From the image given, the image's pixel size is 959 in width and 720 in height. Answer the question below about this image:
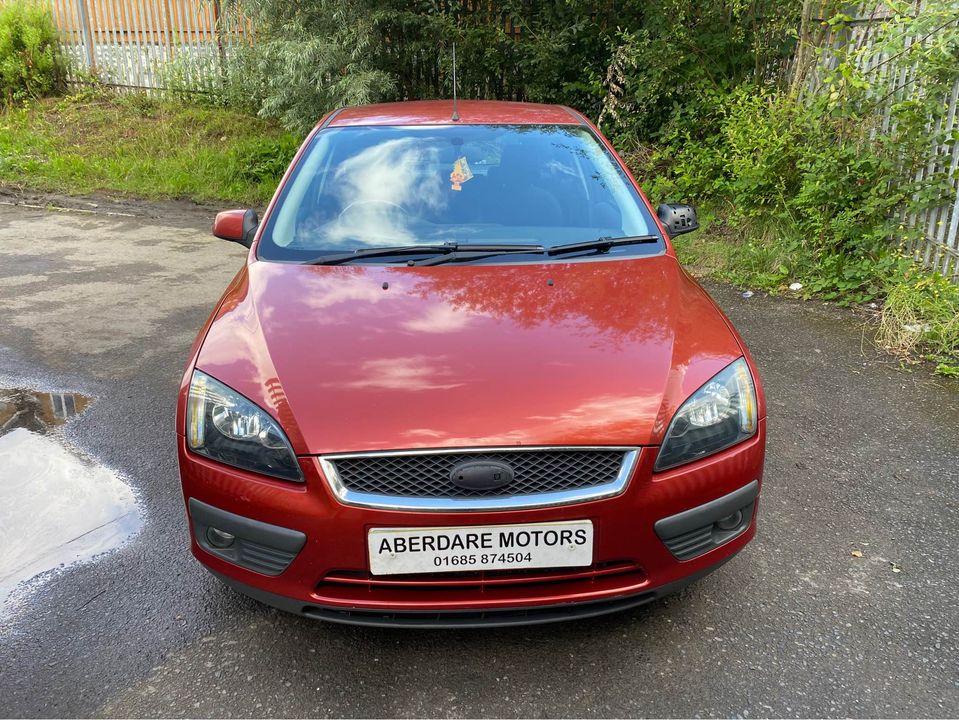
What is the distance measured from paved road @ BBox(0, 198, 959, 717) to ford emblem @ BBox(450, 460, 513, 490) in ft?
2.06

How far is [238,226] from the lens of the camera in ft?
10.9

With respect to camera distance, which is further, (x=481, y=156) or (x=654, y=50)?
(x=654, y=50)

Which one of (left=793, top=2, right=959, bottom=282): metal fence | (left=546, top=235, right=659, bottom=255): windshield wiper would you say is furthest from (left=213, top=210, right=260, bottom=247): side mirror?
(left=793, top=2, right=959, bottom=282): metal fence

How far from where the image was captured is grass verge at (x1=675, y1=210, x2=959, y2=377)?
472 cm

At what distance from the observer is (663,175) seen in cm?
791

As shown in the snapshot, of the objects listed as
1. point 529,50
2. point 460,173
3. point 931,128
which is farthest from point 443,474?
point 529,50

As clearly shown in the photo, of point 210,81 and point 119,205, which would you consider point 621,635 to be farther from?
point 210,81

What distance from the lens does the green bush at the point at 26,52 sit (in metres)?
11.6

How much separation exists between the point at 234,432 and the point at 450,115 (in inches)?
81.4

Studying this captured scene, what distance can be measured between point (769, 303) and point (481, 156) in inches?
128

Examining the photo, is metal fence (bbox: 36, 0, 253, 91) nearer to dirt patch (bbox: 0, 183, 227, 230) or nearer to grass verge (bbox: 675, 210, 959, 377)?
dirt patch (bbox: 0, 183, 227, 230)

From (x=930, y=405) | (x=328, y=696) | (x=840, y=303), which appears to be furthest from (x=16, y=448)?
(x=840, y=303)

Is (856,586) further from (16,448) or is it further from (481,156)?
(16,448)

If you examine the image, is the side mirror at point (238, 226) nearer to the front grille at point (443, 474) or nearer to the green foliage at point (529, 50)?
the front grille at point (443, 474)
